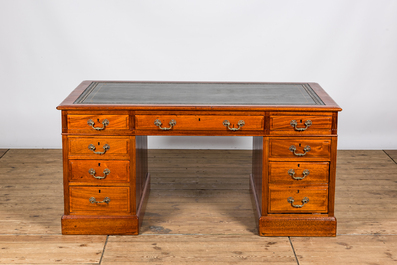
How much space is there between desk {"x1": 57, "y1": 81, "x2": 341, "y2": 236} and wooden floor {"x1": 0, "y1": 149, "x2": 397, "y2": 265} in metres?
0.13

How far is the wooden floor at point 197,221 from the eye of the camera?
3.31 m


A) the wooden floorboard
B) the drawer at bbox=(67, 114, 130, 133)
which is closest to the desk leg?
the drawer at bbox=(67, 114, 130, 133)

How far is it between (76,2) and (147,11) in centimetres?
65

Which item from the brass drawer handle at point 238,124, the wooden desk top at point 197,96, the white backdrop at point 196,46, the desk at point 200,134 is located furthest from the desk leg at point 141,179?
the white backdrop at point 196,46

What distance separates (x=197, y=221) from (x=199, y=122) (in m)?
0.73

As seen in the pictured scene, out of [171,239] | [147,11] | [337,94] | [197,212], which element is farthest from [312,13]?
[171,239]

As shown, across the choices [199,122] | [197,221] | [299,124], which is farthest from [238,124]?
[197,221]

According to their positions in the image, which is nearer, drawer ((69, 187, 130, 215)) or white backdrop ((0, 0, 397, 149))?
drawer ((69, 187, 130, 215))

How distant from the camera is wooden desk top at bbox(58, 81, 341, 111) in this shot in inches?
134

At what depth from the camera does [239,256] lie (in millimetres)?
3307

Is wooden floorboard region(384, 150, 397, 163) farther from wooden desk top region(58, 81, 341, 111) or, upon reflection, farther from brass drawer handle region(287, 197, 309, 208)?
brass drawer handle region(287, 197, 309, 208)

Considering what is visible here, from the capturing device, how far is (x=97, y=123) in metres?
3.43

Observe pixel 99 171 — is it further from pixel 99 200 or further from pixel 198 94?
pixel 198 94

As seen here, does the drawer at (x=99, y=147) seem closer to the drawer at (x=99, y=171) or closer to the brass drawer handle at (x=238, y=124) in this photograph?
the drawer at (x=99, y=171)
